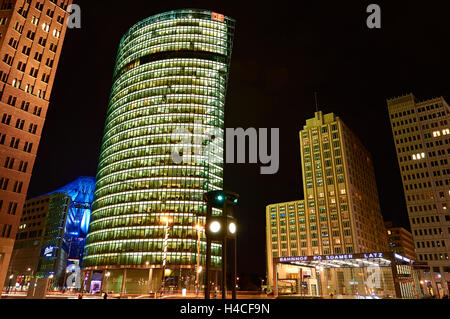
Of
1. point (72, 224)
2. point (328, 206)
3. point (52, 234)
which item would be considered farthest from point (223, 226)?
point (72, 224)

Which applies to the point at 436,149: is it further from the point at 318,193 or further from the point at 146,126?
the point at 146,126

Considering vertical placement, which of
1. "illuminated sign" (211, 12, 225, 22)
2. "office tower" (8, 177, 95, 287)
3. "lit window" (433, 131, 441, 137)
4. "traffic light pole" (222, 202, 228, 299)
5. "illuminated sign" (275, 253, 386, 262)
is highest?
"illuminated sign" (211, 12, 225, 22)

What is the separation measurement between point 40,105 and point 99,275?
224 feet

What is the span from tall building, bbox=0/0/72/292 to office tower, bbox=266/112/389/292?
328 ft

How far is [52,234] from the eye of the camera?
141 m

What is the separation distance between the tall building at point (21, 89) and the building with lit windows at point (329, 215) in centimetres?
8392

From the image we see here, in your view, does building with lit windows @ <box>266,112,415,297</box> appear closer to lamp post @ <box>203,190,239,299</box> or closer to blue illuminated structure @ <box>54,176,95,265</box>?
blue illuminated structure @ <box>54,176,95,265</box>

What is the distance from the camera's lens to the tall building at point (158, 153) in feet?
311

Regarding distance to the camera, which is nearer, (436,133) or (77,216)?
(436,133)

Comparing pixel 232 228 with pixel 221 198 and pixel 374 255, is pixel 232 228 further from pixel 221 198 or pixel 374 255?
pixel 374 255

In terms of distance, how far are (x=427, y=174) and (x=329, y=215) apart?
3952 cm

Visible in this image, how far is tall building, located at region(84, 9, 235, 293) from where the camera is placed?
94875 mm

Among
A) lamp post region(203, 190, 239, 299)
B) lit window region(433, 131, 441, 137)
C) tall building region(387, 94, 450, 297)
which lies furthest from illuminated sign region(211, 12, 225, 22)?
lamp post region(203, 190, 239, 299)

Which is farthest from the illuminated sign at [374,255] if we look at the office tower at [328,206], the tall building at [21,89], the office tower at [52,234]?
the office tower at [52,234]
